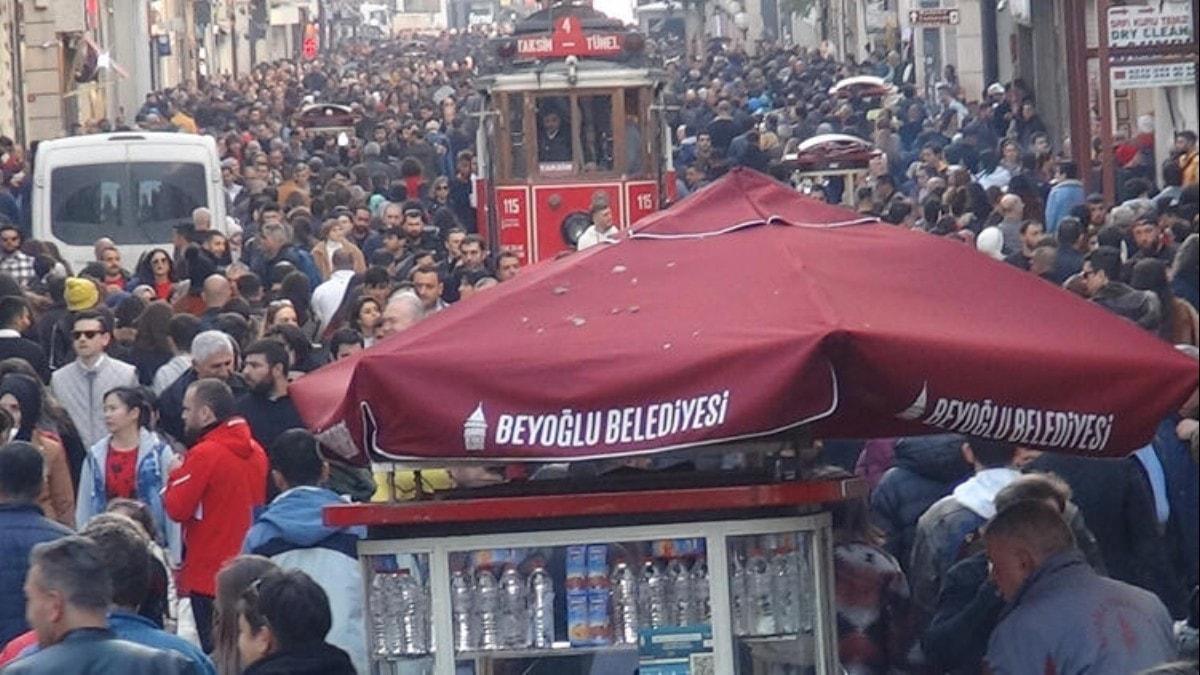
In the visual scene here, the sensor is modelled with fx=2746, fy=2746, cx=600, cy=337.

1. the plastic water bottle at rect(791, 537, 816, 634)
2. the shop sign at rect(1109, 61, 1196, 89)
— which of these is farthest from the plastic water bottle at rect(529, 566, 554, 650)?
the shop sign at rect(1109, 61, 1196, 89)

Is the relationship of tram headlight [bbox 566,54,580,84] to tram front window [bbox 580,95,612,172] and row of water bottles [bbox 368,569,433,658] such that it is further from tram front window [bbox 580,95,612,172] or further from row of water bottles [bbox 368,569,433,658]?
row of water bottles [bbox 368,569,433,658]

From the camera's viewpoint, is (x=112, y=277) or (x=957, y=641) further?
(x=112, y=277)

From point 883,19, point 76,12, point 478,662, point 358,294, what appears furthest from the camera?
point 883,19

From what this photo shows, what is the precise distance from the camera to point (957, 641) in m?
7.18

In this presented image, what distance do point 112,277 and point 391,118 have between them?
28.2 m

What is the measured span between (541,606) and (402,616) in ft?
1.16

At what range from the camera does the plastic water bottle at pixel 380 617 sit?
682 centimetres

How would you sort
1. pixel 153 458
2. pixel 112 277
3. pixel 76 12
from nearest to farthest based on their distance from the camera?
pixel 153 458 → pixel 112 277 → pixel 76 12

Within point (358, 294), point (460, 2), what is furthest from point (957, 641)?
A: point (460, 2)

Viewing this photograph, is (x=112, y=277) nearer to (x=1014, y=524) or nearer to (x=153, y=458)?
(x=153, y=458)

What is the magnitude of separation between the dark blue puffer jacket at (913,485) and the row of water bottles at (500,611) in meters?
2.34

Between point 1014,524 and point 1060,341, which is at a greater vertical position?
point 1060,341

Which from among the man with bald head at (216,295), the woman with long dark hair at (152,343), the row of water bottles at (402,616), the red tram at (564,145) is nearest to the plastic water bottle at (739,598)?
the row of water bottles at (402,616)

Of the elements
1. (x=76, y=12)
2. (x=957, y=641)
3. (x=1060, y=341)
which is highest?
(x=76, y=12)
